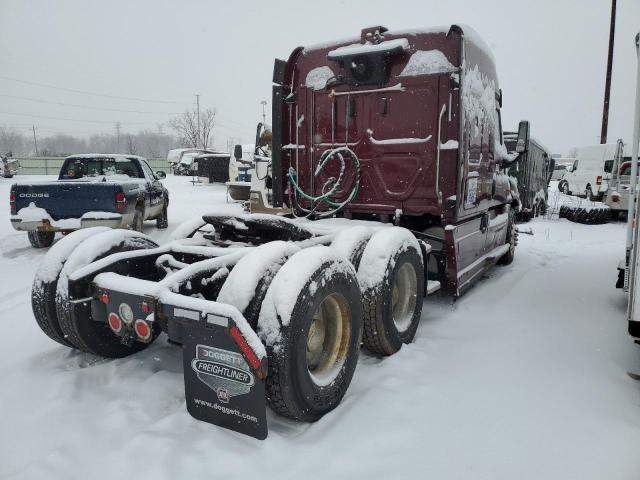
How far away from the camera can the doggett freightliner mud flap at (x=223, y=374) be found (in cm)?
234

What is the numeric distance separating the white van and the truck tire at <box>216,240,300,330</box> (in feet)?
55.7

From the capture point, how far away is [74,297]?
3018 mm

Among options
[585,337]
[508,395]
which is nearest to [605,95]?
[585,337]

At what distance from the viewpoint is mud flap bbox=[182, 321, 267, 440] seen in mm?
2396

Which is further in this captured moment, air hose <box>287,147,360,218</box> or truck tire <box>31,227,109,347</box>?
air hose <box>287,147,360,218</box>

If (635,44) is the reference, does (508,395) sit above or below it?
below

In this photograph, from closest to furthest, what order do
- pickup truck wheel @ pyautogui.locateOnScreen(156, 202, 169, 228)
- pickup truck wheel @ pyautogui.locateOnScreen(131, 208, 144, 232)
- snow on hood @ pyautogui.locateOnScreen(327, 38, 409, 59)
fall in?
1. snow on hood @ pyautogui.locateOnScreen(327, 38, 409, 59)
2. pickup truck wheel @ pyautogui.locateOnScreen(131, 208, 144, 232)
3. pickup truck wheel @ pyautogui.locateOnScreen(156, 202, 169, 228)

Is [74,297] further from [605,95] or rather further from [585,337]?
[605,95]

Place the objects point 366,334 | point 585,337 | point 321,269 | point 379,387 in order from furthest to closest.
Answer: point 585,337 → point 366,334 → point 379,387 → point 321,269

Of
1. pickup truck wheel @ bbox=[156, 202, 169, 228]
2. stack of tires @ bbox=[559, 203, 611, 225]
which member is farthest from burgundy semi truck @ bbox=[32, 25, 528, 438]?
stack of tires @ bbox=[559, 203, 611, 225]

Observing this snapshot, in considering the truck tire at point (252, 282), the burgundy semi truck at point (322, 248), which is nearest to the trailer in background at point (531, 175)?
the burgundy semi truck at point (322, 248)

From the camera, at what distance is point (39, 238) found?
843 cm

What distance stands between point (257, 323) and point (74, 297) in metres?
1.34

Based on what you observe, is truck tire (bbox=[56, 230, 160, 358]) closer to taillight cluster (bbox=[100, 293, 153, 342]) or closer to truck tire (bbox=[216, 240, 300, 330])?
taillight cluster (bbox=[100, 293, 153, 342])
